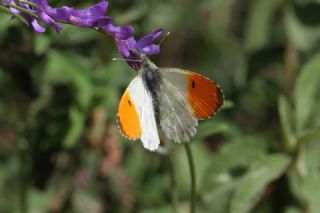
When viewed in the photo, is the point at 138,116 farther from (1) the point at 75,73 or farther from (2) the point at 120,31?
(1) the point at 75,73

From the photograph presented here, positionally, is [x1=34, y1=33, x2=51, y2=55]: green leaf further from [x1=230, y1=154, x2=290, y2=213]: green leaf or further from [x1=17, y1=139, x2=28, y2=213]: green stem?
[x1=230, y1=154, x2=290, y2=213]: green leaf

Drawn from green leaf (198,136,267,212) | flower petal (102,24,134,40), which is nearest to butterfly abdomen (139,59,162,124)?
flower petal (102,24,134,40)

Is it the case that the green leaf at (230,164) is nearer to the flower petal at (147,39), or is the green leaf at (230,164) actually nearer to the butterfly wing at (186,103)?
the butterfly wing at (186,103)

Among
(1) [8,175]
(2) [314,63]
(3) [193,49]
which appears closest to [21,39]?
(1) [8,175]

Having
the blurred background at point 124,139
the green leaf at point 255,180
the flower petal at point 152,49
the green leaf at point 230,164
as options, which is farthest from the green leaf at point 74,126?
the flower petal at point 152,49

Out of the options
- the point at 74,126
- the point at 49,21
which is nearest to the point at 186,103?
the point at 49,21

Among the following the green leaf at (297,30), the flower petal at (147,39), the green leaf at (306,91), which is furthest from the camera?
the green leaf at (297,30)
